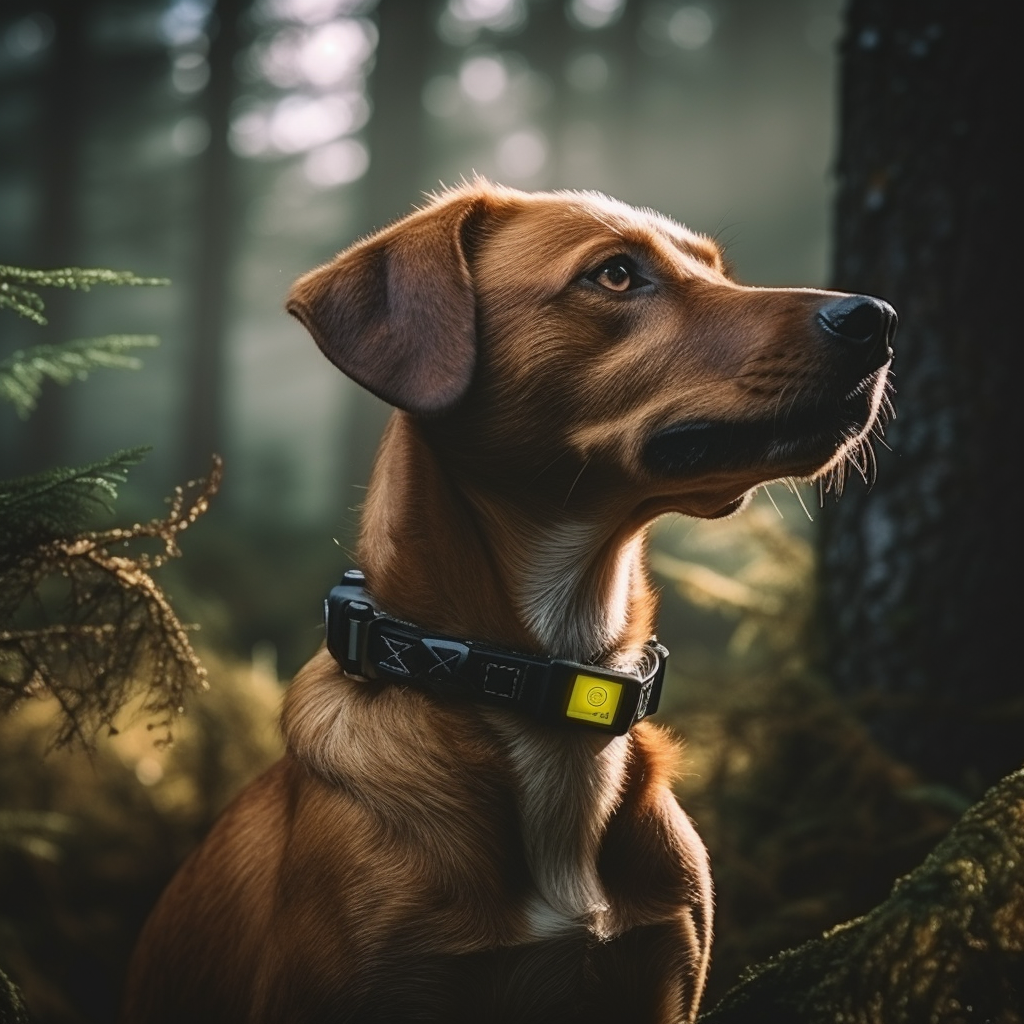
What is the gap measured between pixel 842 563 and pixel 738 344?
6.48ft

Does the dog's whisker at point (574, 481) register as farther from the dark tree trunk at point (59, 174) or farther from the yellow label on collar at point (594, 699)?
the dark tree trunk at point (59, 174)

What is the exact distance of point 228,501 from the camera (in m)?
17.9

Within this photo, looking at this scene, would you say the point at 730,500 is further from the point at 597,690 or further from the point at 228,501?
the point at 228,501

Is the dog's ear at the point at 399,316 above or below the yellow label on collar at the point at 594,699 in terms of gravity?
above

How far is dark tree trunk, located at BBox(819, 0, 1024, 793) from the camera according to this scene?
11.7ft

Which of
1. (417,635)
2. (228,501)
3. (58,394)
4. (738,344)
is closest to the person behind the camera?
(417,635)

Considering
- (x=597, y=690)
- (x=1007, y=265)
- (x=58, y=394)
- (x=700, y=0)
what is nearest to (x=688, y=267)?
(x=597, y=690)

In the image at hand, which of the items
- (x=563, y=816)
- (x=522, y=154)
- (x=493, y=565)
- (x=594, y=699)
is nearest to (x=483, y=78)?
(x=522, y=154)

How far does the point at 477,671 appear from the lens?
211cm

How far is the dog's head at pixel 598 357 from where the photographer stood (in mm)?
2176

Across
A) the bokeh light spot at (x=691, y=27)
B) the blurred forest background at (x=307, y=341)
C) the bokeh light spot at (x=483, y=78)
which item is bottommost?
the blurred forest background at (x=307, y=341)

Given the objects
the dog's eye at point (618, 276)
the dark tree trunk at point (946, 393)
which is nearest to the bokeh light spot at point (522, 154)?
the dark tree trunk at point (946, 393)

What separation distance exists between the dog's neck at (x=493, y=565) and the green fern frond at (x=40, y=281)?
74 centimetres

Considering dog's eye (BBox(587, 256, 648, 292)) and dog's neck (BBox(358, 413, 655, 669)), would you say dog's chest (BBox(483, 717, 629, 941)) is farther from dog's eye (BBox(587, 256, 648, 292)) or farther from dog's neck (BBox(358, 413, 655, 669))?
dog's eye (BBox(587, 256, 648, 292))
